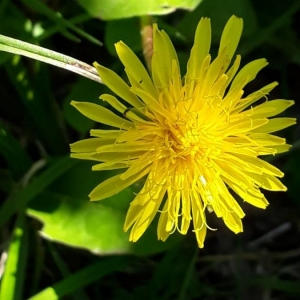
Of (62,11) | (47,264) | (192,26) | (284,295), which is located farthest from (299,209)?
(62,11)

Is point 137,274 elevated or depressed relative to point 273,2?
depressed

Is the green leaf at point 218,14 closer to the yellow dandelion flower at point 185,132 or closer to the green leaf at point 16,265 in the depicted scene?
the yellow dandelion flower at point 185,132

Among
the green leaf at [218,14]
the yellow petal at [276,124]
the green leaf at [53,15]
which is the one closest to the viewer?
the yellow petal at [276,124]

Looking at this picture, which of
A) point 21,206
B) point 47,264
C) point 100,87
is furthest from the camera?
point 47,264

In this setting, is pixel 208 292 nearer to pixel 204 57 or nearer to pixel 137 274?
pixel 137 274

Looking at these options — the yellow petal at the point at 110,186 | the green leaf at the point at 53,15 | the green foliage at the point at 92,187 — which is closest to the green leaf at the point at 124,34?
the green foliage at the point at 92,187

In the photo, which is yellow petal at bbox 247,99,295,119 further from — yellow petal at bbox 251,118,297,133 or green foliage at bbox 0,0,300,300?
green foliage at bbox 0,0,300,300

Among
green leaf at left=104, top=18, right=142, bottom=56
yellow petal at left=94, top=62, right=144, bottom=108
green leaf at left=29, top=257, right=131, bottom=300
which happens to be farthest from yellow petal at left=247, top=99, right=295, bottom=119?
green leaf at left=29, top=257, right=131, bottom=300

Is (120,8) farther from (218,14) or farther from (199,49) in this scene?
(218,14)
